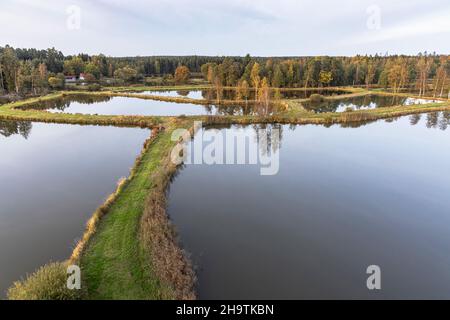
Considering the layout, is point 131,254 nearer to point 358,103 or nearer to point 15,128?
point 15,128

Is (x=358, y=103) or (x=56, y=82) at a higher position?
(x=56, y=82)

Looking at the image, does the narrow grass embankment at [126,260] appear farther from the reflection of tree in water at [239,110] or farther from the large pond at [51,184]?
the reflection of tree in water at [239,110]

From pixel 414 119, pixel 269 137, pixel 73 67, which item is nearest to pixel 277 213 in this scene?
pixel 269 137

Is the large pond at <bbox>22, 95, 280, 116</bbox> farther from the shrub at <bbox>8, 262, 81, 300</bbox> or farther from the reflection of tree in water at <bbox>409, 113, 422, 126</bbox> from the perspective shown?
the shrub at <bbox>8, 262, 81, 300</bbox>

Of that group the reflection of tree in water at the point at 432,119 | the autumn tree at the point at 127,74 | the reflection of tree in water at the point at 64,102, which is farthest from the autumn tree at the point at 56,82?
the reflection of tree in water at the point at 432,119
